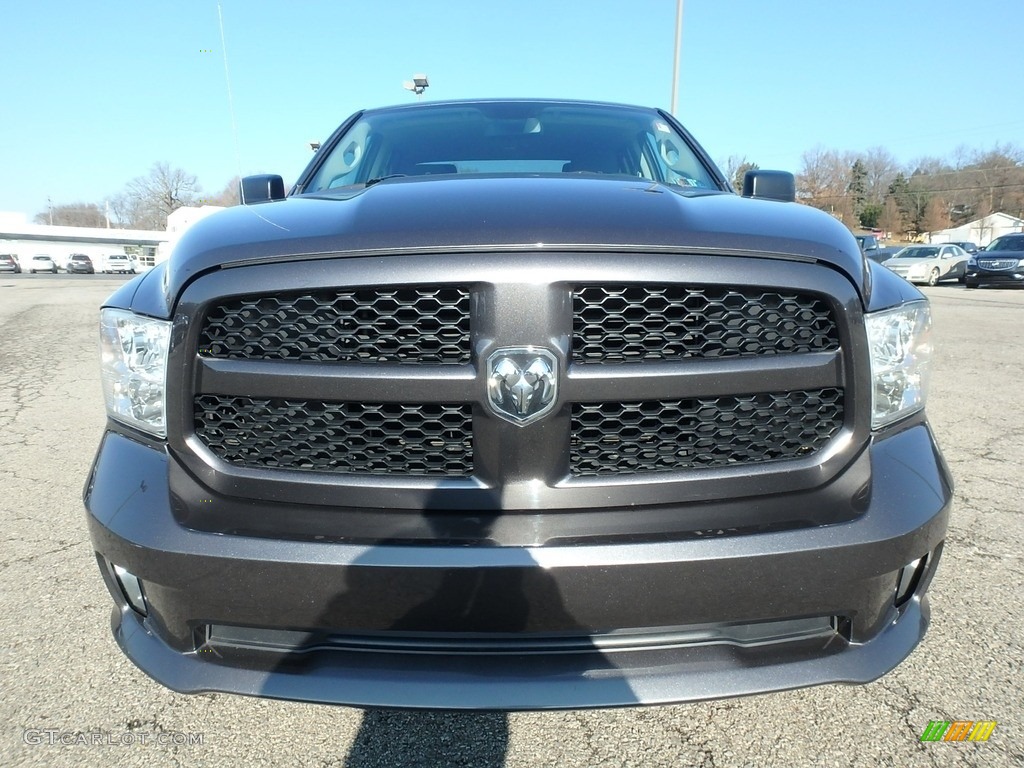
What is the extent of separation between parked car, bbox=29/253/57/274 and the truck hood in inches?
2161

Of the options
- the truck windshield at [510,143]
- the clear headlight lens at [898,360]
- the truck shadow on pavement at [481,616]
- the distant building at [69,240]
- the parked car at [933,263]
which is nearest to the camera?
the truck shadow on pavement at [481,616]

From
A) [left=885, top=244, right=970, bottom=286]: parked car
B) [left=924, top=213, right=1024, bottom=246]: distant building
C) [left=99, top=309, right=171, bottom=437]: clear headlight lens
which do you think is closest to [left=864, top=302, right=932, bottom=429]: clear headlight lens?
[left=99, top=309, right=171, bottom=437]: clear headlight lens

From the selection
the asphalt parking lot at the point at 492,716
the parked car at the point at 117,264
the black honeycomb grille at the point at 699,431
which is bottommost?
the parked car at the point at 117,264

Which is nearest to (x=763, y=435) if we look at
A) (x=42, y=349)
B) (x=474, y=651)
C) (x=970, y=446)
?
(x=474, y=651)

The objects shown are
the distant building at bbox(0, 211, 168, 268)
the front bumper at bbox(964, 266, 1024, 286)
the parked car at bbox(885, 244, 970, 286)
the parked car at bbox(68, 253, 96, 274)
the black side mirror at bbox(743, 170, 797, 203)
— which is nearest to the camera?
the black side mirror at bbox(743, 170, 797, 203)

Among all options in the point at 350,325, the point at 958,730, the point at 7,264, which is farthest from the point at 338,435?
the point at 7,264

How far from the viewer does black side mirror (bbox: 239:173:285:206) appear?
8.46 feet

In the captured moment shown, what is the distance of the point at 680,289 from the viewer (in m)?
1.48

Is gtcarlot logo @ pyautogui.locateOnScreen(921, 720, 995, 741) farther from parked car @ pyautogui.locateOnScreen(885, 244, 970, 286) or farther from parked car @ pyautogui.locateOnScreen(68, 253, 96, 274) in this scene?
parked car @ pyautogui.locateOnScreen(68, 253, 96, 274)

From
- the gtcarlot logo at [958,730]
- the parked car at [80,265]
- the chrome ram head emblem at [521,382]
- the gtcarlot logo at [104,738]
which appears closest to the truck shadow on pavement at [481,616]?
the chrome ram head emblem at [521,382]

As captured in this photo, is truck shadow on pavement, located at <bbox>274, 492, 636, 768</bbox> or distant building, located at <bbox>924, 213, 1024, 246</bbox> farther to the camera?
distant building, located at <bbox>924, 213, 1024, 246</bbox>

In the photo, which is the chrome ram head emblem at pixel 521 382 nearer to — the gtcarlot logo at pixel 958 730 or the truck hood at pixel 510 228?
the truck hood at pixel 510 228

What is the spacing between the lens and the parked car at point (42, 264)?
46594mm

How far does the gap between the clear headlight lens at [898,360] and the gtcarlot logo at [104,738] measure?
1.93 m
